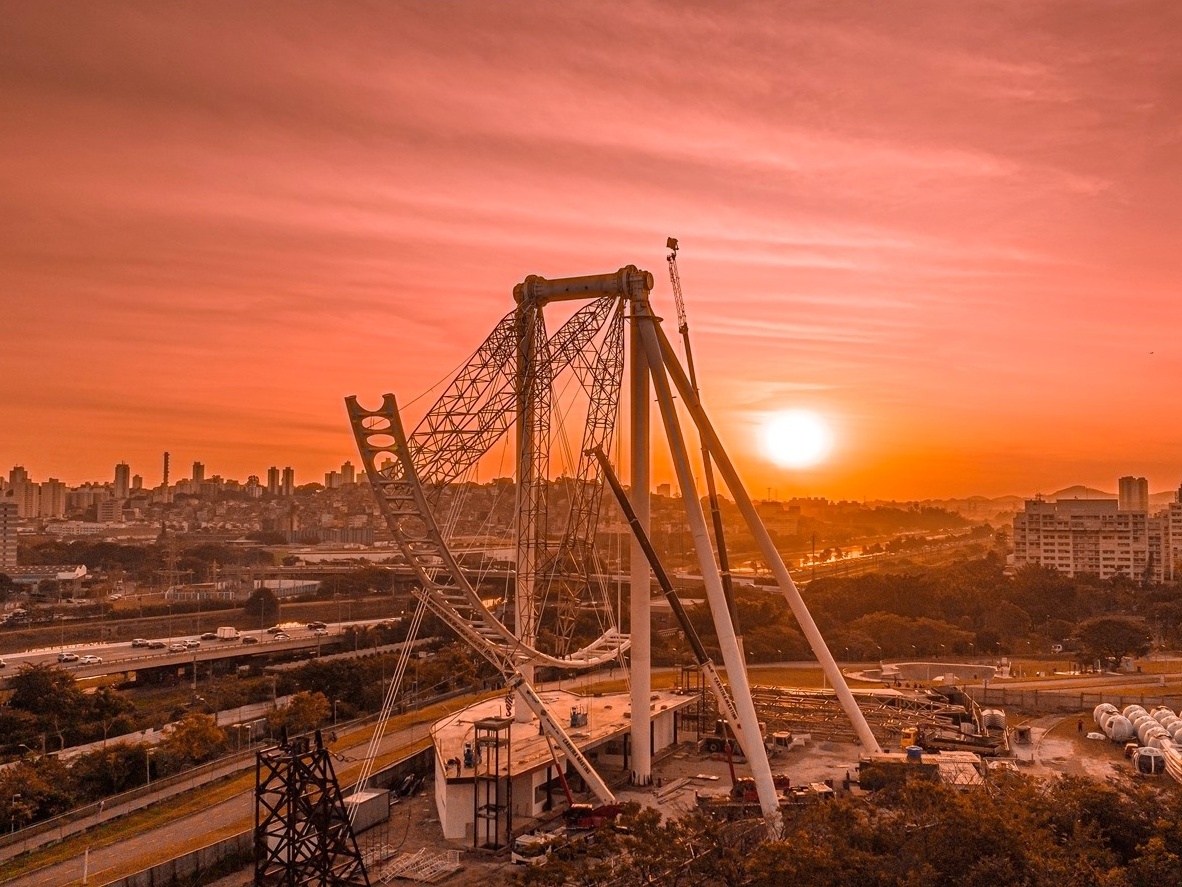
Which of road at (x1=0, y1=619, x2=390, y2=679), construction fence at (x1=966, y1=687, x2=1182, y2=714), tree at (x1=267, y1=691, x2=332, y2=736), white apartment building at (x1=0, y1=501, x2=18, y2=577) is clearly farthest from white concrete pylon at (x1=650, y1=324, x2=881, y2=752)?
white apartment building at (x1=0, y1=501, x2=18, y2=577)

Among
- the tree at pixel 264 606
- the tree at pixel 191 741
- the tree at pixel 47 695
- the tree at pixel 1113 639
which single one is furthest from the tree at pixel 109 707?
the tree at pixel 1113 639

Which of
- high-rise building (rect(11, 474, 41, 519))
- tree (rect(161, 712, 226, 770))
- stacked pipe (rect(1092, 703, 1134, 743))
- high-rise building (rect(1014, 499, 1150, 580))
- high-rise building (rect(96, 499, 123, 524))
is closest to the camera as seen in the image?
tree (rect(161, 712, 226, 770))

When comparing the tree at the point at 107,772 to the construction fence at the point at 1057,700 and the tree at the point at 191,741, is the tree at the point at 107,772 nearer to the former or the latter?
the tree at the point at 191,741

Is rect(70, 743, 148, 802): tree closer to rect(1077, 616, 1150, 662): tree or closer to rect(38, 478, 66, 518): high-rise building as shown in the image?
rect(1077, 616, 1150, 662): tree

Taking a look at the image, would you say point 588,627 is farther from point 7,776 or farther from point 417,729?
point 7,776

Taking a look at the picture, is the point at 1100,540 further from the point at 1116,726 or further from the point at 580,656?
the point at 580,656

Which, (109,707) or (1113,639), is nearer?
(109,707)

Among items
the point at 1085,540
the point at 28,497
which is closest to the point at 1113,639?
the point at 1085,540

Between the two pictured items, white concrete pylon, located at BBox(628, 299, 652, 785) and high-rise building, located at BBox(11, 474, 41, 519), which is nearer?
white concrete pylon, located at BBox(628, 299, 652, 785)
